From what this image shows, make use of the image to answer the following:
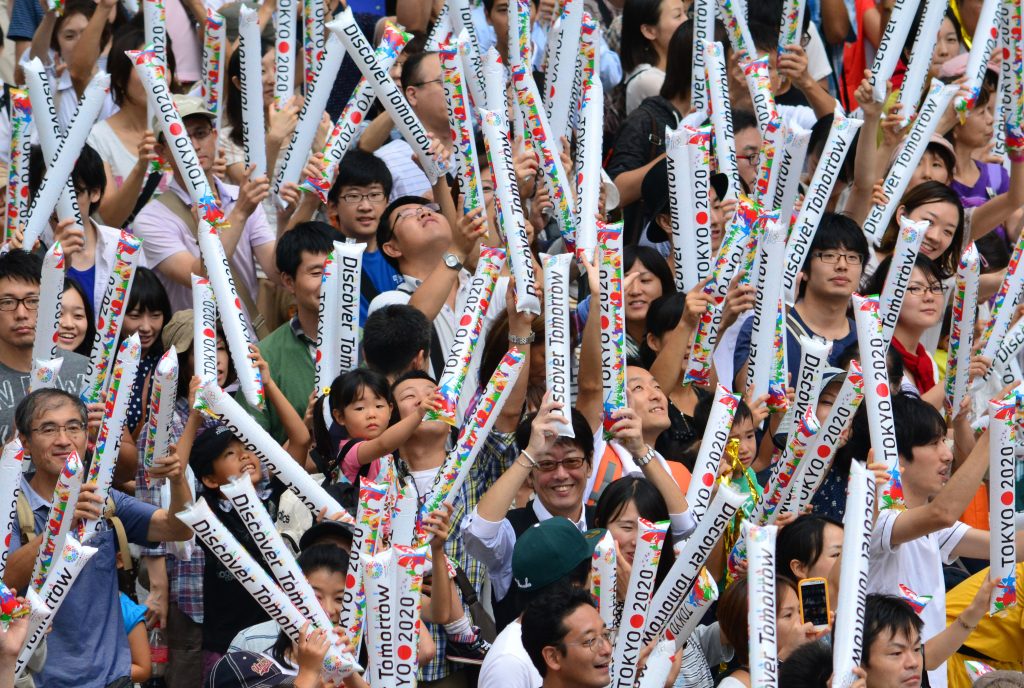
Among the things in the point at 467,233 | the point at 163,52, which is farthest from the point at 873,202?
the point at 163,52

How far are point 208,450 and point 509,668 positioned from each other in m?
1.54

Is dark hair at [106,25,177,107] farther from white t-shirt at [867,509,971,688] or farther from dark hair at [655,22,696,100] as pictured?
white t-shirt at [867,509,971,688]

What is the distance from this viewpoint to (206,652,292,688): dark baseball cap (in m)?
5.19

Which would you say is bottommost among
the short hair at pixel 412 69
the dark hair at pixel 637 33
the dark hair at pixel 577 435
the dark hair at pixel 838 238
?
the dark hair at pixel 577 435

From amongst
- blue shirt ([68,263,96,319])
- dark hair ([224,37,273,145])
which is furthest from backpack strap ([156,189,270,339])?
dark hair ([224,37,273,145])

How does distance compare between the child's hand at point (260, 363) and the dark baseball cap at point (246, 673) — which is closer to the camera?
the dark baseball cap at point (246, 673)

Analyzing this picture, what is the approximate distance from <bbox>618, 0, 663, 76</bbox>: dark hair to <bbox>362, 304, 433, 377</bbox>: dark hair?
3.07 m

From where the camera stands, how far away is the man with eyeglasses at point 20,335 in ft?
20.6

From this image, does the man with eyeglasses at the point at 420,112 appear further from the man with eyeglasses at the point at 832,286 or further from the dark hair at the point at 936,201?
the dark hair at the point at 936,201

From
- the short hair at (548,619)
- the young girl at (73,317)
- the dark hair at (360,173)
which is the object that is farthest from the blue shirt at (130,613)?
the dark hair at (360,173)

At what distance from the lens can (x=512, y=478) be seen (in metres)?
5.73

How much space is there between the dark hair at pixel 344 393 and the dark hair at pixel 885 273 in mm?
2318

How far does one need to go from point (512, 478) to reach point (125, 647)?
4.42ft

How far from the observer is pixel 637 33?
9.13 metres
